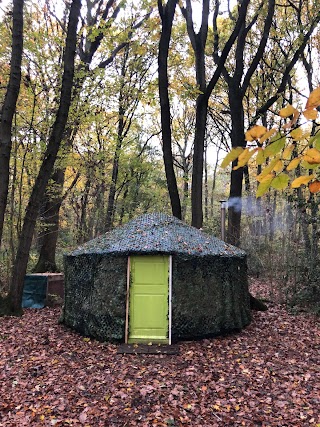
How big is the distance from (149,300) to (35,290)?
3.88 m

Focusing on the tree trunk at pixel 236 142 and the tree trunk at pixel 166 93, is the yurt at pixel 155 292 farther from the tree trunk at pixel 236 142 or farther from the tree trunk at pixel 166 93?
the tree trunk at pixel 236 142

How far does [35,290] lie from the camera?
923 cm

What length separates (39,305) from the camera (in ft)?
30.0

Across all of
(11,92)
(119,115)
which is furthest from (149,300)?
(119,115)

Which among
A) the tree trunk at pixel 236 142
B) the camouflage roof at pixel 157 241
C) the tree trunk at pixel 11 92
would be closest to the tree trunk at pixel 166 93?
the camouflage roof at pixel 157 241

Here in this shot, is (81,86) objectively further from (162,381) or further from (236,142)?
(162,381)

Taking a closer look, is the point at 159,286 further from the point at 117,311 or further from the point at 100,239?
the point at 100,239

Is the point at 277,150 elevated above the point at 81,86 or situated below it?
below

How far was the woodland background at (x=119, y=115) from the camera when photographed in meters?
7.93

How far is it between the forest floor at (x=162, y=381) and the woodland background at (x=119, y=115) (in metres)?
2.14

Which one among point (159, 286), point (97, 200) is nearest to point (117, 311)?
point (159, 286)

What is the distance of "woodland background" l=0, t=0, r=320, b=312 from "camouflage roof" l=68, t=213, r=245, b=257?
132cm

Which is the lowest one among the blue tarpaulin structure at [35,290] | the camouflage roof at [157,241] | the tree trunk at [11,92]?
the blue tarpaulin structure at [35,290]

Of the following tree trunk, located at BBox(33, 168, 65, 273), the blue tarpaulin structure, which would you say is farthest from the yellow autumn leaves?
tree trunk, located at BBox(33, 168, 65, 273)
